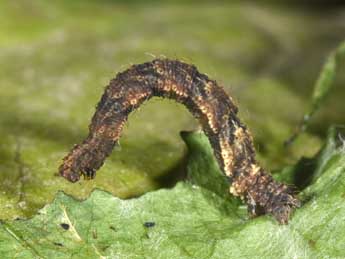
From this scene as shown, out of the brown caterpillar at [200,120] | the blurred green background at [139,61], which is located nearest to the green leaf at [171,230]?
the brown caterpillar at [200,120]

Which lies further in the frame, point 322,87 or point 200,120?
point 322,87

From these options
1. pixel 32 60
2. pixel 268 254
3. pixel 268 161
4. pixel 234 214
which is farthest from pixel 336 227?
pixel 32 60

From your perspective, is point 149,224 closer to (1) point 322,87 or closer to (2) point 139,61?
(1) point 322,87

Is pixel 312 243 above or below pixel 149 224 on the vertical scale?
below

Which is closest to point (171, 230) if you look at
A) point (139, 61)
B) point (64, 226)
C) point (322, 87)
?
point (64, 226)

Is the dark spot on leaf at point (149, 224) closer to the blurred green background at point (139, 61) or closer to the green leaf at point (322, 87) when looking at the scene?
the blurred green background at point (139, 61)

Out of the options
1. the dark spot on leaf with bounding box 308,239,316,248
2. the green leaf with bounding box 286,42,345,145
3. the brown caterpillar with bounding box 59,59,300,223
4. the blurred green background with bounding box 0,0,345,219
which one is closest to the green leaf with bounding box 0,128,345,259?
the dark spot on leaf with bounding box 308,239,316,248

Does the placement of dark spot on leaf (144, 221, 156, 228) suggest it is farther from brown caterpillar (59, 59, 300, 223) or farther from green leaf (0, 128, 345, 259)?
brown caterpillar (59, 59, 300, 223)
